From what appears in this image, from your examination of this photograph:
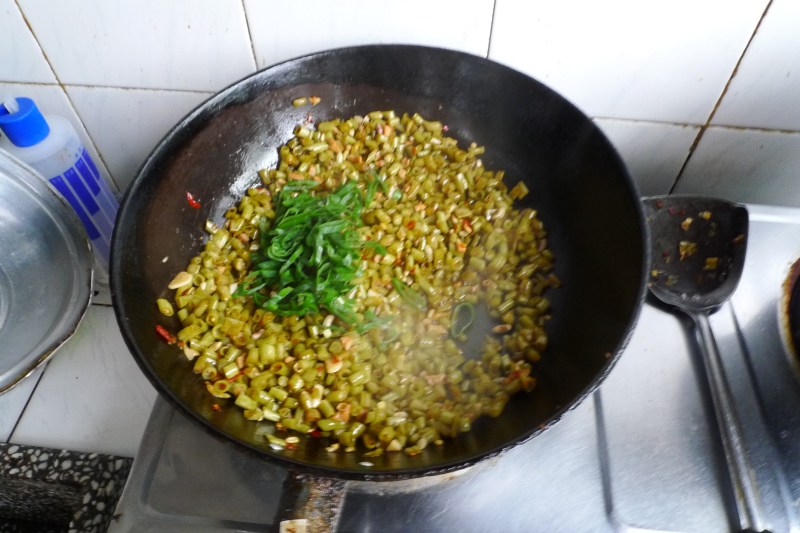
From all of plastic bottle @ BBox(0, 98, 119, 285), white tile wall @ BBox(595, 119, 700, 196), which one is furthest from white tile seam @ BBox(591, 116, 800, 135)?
plastic bottle @ BBox(0, 98, 119, 285)

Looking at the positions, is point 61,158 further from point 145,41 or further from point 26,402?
point 26,402

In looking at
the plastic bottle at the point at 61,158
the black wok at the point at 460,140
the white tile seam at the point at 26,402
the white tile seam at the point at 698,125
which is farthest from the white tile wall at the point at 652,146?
the white tile seam at the point at 26,402

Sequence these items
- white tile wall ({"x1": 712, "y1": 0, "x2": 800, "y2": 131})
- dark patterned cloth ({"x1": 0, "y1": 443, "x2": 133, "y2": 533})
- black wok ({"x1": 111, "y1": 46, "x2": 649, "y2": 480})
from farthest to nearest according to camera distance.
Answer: dark patterned cloth ({"x1": 0, "y1": 443, "x2": 133, "y2": 533})
white tile wall ({"x1": 712, "y1": 0, "x2": 800, "y2": 131})
black wok ({"x1": 111, "y1": 46, "x2": 649, "y2": 480})

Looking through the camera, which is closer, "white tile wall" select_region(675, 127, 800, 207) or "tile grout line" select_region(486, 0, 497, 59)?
"tile grout line" select_region(486, 0, 497, 59)

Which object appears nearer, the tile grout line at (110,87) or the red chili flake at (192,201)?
the red chili flake at (192,201)

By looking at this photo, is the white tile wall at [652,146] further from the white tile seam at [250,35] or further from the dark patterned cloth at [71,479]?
the dark patterned cloth at [71,479]

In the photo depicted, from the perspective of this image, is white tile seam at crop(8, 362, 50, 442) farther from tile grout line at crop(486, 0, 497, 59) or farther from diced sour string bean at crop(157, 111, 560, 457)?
tile grout line at crop(486, 0, 497, 59)

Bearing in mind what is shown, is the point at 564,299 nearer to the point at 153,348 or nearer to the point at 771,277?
the point at 771,277

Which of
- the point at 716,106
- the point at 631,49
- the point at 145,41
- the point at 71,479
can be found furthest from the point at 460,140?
the point at 71,479
